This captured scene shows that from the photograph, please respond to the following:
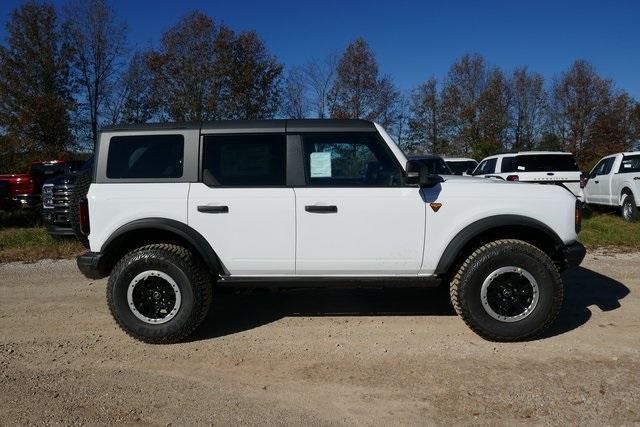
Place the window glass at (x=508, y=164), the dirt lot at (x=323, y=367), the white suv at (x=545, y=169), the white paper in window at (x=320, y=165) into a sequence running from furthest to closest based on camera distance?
the window glass at (x=508, y=164)
the white suv at (x=545, y=169)
the white paper in window at (x=320, y=165)
the dirt lot at (x=323, y=367)

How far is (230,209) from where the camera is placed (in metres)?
4.26

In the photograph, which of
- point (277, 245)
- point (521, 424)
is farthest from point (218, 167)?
point (521, 424)

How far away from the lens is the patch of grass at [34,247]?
836 centimetres

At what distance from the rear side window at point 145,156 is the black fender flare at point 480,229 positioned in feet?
7.77

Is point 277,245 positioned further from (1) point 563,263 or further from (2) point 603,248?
(2) point 603,248

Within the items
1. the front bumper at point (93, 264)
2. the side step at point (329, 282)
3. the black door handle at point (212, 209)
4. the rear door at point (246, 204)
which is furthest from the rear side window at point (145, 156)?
the side step at point (329, 282)

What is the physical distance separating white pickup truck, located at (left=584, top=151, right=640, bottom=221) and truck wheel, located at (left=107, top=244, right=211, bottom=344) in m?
11.0

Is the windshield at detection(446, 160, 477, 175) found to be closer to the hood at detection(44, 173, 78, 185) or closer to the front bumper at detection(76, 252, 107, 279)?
the hood at detection(44, 173, 78, 185)

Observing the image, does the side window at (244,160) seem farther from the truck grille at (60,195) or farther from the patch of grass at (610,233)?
the patch of grass at (610,233)

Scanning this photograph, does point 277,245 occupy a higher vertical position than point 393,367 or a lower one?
higher

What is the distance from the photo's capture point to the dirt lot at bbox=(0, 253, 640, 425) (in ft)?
10.5

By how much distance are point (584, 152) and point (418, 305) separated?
113ft

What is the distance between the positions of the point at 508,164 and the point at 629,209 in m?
2.90

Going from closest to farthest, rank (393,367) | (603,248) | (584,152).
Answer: (393,367) < (603,248) < (584,152)
